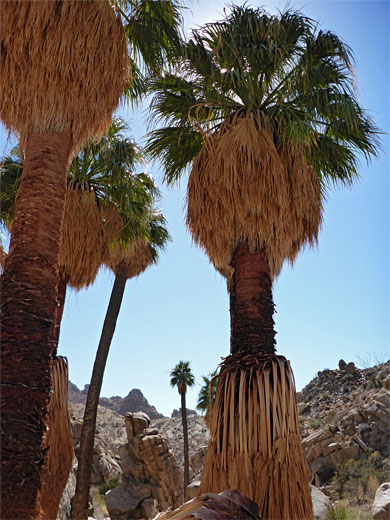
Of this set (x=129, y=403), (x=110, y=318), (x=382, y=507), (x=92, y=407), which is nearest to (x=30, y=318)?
(x=92, y=407)

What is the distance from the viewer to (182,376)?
36906mm

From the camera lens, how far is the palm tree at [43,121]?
16.5 feet

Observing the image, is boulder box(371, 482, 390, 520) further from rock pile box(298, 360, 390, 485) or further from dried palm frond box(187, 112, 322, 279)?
dried palm frond box(187, 112, 322, 279)

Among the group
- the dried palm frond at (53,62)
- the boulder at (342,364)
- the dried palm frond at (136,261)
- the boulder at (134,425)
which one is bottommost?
the boulder at (134,425)

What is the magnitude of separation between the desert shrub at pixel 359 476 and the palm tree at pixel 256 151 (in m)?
17.5

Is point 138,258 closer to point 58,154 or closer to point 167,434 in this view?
point 58,154

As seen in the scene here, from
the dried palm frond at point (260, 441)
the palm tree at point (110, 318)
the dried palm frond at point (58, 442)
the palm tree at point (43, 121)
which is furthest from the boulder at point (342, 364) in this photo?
the palm tree at point (43, 121)

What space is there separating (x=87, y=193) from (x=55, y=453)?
18.5 feet

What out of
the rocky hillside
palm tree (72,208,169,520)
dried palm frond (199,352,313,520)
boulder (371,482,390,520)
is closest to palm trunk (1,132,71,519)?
dried palm frond (199,352,313,520)

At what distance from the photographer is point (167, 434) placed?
64.8 m

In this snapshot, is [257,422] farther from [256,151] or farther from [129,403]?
[129,403]

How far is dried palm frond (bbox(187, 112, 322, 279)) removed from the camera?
295 inches

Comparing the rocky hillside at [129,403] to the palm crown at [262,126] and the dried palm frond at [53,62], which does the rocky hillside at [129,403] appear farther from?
the dried palm frond at [53,62]

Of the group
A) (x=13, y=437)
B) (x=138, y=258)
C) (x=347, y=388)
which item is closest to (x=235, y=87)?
(x=13, y=437)
